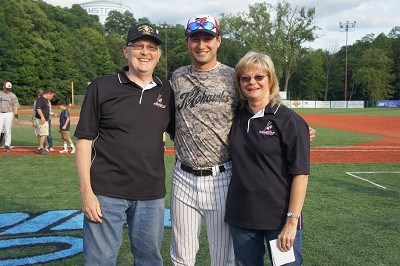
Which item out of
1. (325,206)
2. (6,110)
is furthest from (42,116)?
(325,206)

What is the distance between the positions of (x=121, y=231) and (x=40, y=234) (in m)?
2.58

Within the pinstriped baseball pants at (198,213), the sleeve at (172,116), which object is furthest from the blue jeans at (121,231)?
the sleeve at (172,116)

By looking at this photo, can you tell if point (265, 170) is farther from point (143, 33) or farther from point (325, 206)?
point (325, 206)

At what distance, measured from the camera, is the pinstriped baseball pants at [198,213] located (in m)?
3.12

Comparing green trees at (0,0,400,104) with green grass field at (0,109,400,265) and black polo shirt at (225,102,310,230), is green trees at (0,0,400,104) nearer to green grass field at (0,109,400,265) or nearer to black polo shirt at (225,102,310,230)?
green grass field at (0,109,400,265)

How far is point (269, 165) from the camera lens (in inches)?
108

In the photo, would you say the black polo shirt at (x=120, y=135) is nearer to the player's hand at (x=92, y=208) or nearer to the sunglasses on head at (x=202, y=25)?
the player's hand at (x=92, y=208)

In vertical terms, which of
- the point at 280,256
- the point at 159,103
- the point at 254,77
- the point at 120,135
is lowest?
the point at 280,256

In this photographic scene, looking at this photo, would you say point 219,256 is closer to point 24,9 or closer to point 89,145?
point 89,145

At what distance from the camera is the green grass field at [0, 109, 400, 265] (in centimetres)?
450

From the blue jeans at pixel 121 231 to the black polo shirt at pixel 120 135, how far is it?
9 cm

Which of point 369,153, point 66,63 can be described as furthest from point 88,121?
point 66,63

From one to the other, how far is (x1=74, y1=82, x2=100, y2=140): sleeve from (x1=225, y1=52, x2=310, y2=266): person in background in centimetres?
103

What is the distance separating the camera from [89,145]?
288cm
